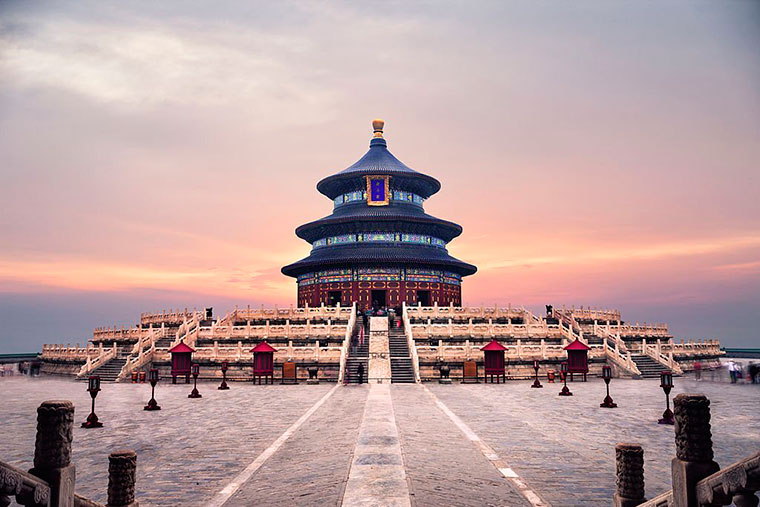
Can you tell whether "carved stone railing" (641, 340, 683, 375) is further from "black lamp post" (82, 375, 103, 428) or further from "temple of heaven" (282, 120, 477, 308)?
"black lamp post" (82, 375, 103, 428)

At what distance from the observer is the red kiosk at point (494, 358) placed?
29125 millimetres

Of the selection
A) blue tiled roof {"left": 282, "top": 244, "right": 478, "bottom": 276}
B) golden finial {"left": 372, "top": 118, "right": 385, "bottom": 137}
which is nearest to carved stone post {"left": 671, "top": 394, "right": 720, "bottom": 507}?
blue tiled roof {"left": 282, "top": 244, "right": 478, "bottom": 276}

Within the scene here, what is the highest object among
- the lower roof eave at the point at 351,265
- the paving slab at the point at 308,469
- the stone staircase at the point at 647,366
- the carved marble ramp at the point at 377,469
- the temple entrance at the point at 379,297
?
the lower roof eave at the point at 351,265

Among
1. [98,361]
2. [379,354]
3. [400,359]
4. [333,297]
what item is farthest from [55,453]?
[333,297]

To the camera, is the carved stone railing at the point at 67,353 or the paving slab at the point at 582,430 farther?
the carved stone railing at the point at 67,353

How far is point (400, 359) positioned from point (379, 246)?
25.2 meters

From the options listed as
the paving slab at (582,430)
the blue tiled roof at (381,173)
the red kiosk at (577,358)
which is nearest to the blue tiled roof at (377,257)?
the blue tiled roof at (381,173)

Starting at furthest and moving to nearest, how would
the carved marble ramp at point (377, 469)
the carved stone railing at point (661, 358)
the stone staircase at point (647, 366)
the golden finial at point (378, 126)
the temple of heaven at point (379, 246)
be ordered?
the golden finial at point (378, 126) < the temple of heaven at point (379, 246) < the carved stone railing at point (661, 358) < the stone staircase at point (647, 366) < the carved marble ramp at point (377, 469)

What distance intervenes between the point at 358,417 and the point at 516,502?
9045 millimetres

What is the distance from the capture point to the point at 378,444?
12.1 meters

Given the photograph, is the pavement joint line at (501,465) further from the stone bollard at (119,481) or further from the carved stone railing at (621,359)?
the carved stone railing at (621,359)

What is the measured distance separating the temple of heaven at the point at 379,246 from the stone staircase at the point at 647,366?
77.5 feet

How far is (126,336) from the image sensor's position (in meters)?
41.1

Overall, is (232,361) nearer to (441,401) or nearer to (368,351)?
(368,351)
